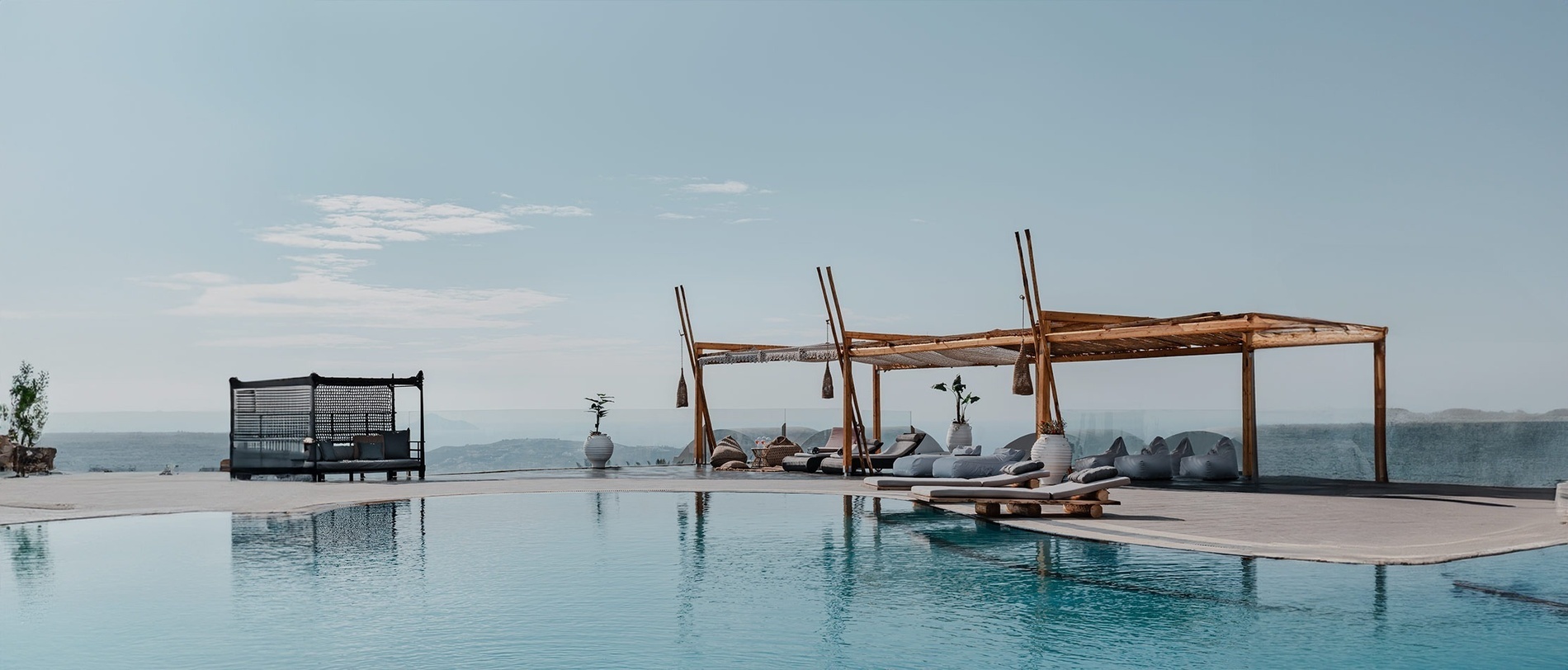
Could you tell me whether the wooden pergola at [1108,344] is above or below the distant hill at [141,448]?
above

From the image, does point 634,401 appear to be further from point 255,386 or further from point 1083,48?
point 1083,48

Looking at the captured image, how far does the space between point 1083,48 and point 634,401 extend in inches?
583

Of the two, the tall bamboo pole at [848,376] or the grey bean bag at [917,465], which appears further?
the tall bamboo pole at [848,376]

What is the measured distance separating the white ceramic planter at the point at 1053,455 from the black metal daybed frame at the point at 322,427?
1035 centimetres

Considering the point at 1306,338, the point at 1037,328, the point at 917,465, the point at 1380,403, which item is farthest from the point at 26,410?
the point at 1380,403

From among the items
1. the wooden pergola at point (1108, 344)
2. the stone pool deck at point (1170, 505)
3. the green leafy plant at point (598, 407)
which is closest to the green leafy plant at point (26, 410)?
the stone pool deck at point (1170, 505)

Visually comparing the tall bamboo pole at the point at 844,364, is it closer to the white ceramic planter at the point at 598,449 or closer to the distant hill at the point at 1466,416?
the white ceramic planter at the point at 598,449

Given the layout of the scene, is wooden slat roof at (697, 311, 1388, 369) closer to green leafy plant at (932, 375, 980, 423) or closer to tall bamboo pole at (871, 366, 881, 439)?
green leafy plant at (932, 375, 980, 423)

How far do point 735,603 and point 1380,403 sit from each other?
504 inches

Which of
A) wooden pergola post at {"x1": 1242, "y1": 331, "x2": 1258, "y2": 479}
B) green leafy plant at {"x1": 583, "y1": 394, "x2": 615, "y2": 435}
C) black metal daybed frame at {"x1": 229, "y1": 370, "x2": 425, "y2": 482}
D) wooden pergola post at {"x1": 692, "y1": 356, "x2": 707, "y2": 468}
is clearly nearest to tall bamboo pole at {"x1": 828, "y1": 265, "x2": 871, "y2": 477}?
wooden pergola post at {"x1": 692, "y1": 356, "x2": 707, "y2": 468}

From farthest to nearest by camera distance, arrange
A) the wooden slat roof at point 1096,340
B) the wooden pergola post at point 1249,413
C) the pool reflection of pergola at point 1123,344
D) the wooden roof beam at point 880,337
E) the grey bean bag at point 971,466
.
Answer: the wooden roof beam at point 880,337
the wooden pergola post at point 1249,413
the grey bean bag at point 971,466
the pool reflection of pergola at point 1123,344
the wooden slat roof at point 1096,340

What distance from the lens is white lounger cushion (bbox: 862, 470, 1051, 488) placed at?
14.4m

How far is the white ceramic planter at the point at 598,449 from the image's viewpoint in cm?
2183

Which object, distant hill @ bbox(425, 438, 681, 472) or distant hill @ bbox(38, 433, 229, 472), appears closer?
distant hill @ bbox(425, 438, 681, 472)
